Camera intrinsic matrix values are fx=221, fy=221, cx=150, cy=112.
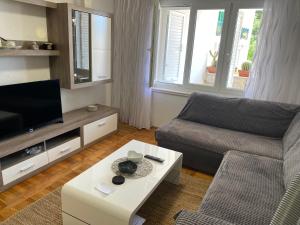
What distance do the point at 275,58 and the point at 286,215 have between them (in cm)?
256

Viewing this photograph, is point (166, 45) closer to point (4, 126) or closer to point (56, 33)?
point (56, 33)

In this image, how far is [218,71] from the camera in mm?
3248

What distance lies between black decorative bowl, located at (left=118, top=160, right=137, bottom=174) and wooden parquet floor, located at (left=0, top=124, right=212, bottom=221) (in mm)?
879

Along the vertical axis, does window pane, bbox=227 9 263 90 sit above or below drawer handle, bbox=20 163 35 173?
above

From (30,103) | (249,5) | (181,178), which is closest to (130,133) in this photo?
(181,178)

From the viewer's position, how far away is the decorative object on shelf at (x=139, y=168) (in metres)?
1.71

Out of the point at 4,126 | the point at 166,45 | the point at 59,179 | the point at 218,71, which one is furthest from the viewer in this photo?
the point at 166,45

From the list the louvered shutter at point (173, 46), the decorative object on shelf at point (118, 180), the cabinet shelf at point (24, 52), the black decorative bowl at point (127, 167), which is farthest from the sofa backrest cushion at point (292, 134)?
the cabinet shelf at point (24, 52)

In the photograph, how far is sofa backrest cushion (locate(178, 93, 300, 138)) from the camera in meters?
2.51

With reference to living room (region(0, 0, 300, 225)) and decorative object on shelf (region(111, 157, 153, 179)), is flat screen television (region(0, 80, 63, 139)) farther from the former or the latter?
decorative object on shelf (region(111, 157, 153, 179))

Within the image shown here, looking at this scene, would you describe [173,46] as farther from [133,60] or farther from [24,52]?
[24,52]

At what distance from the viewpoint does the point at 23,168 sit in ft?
7.18

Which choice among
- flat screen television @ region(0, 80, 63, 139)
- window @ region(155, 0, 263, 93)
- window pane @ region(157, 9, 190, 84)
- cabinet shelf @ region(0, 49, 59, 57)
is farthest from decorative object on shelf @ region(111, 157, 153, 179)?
window pane @ region(157, 9, 190, 84)

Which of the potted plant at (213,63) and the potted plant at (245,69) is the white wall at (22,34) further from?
the potted plant at (245,69)
